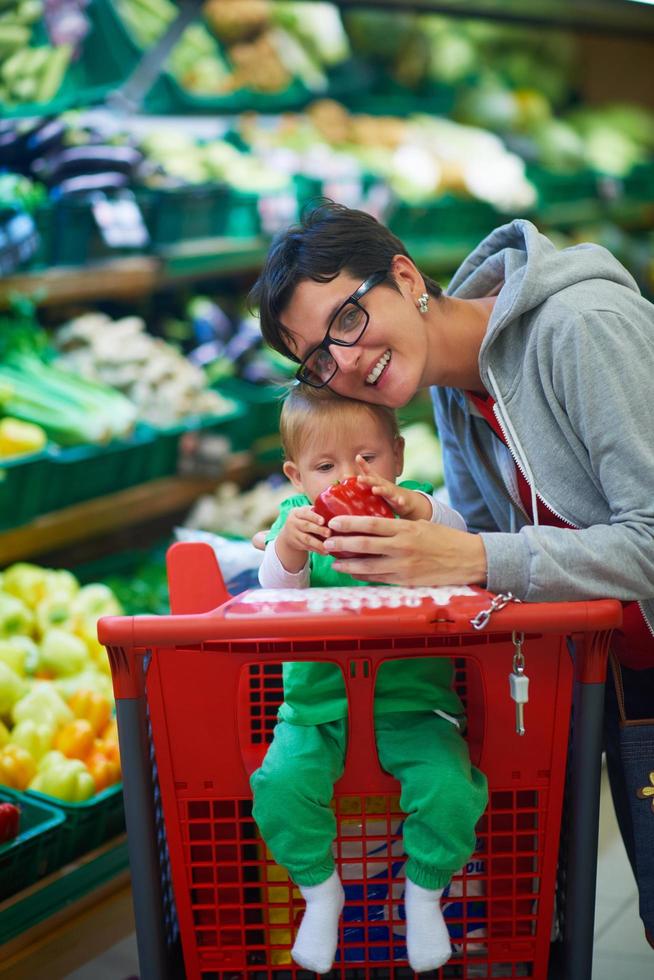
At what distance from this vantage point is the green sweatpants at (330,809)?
5.39 feet

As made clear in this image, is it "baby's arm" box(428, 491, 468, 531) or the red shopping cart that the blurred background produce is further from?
the red shopping cart

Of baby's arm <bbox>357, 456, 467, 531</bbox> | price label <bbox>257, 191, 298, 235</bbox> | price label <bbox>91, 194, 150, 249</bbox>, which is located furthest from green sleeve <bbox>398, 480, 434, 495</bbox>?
price label <bbox>257, 191, 298, 235</bbox>

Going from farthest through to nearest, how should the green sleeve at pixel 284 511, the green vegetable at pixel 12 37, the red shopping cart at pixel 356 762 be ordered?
the green vegetable at pixel 12 37
the green sleeve at pixel 284 511
the red shopping cart at pixel 356 762

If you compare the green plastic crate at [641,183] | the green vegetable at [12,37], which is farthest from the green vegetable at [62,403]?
the green plastic crate at [641,183]

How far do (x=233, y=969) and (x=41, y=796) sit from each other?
35.9 inches

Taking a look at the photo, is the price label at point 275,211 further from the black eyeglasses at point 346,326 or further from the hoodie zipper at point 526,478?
the hoodie zipper at point 526,478

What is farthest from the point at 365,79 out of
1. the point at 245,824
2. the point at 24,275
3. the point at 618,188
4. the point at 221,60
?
the point at 245,824

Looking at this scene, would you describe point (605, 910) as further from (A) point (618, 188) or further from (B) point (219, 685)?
(A) point (618, 188)

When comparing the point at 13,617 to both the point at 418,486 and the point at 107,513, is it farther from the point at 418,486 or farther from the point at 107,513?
the point at 418,486

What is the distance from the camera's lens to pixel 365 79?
555 cm

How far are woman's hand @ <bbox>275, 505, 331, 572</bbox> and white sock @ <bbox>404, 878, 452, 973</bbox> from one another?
1.70ft

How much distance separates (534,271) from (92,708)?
1624mm

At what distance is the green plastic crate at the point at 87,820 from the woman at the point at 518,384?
3.70 feet

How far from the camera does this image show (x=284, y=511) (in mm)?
2062
